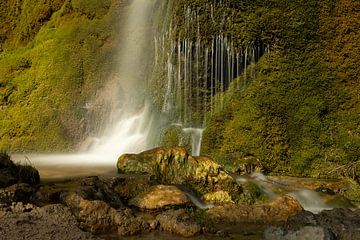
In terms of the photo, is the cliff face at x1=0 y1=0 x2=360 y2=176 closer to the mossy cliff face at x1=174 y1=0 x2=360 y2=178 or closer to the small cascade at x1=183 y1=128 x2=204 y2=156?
the mossy cliff face at x1=174 y1=0 x2=360 y2=178

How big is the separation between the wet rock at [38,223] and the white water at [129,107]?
8.48 m

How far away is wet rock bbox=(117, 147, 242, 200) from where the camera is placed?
12.7m

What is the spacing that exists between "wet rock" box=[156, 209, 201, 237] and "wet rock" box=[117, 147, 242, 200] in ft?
9.80

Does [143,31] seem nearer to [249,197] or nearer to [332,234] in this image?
[249,197]

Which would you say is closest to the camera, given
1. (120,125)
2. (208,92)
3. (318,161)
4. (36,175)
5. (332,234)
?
(332,234)

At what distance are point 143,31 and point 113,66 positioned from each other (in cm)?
243

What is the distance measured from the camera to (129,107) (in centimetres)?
2127

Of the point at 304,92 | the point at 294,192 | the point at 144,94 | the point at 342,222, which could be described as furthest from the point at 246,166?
the point at 144,94

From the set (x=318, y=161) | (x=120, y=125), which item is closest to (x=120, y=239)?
(x=318, y=161)

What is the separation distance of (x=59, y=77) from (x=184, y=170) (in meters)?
12.0

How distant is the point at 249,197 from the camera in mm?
12648


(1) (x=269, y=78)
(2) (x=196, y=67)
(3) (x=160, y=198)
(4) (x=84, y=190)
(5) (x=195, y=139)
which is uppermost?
(2) (x=196, y=67)

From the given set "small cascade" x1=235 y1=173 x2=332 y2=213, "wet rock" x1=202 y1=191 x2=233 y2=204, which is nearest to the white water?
"small cascade" x1=235 y1=173 x2=332 y2=213

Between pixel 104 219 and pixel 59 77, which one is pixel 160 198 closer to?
pixel 104 219
